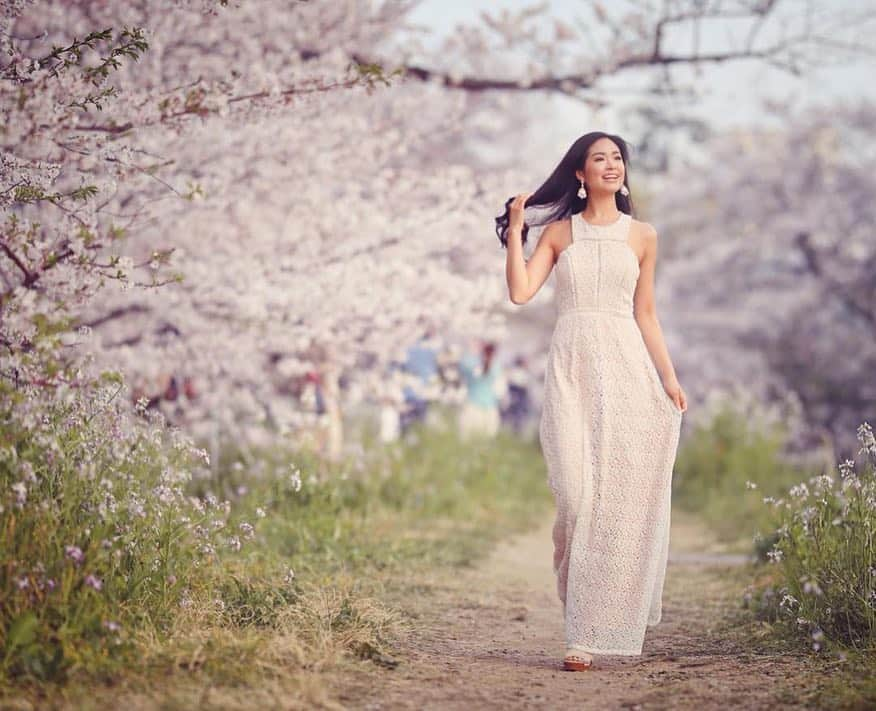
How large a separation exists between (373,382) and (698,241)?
48.7 feet

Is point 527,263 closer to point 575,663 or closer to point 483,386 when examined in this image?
point 575,663

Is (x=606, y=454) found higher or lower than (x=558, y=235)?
lower

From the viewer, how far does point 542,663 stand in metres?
4.36

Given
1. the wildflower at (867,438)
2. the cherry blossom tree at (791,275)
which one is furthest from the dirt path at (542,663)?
the cherry blossom tree at (791,275)

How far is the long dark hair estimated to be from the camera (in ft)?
15.2

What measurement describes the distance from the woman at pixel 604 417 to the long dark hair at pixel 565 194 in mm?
34

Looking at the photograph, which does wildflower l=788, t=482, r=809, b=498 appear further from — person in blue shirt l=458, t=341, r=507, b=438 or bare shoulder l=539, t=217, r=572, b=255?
person in blue shirt l=458, t=341, r=507, b=438

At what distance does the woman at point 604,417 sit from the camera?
423cm

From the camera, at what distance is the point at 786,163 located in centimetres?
1988

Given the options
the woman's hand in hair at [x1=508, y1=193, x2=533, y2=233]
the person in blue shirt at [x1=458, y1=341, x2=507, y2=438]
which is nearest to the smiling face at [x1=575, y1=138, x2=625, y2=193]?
the woman's hand in hair at [x1=508, y1=193, x2=533, y2=233]

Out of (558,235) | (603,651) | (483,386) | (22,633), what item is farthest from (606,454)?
(483,386)

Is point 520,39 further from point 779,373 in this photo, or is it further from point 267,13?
point 779,373

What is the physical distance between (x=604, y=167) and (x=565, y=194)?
10.5 inches

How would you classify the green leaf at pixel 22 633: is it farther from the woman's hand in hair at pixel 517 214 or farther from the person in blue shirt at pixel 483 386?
the person in blue shirt at pixel 483 386
